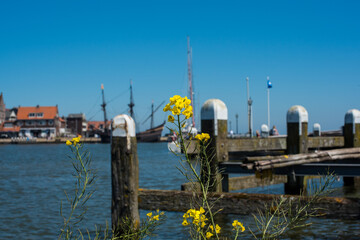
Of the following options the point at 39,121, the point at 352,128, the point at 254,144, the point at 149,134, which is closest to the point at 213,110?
the point at 254,144

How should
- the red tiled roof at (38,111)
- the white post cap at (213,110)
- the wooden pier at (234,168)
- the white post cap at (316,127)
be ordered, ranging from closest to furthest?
the wooden pier at (234,168)
the white post cap at (213,110)
the white post cap at (316,127)
the red tiled roof at (38,111)

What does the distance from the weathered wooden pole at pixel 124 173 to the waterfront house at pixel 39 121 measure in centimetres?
13842

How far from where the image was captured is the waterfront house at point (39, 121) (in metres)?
140

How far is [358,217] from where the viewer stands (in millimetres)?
5031

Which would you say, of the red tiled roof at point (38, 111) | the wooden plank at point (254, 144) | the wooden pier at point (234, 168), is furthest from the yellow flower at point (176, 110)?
the red tiled roof at point (38, 111)

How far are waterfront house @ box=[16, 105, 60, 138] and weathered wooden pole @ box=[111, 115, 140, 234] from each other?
454 ft

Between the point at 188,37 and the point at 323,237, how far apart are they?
77.0 m

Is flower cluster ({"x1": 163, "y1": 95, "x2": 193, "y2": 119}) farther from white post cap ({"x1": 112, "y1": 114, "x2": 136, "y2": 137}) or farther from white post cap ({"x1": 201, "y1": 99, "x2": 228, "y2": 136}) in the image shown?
white post cap ({"x1": 201, "y1": 99, "x2": 228, "y2": 136})

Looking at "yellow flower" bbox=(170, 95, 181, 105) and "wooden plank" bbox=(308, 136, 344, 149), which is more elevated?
"yellow flower" bbox=(170, 95, 181, 105)

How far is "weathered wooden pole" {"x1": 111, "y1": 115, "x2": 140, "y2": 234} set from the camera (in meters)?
6.34

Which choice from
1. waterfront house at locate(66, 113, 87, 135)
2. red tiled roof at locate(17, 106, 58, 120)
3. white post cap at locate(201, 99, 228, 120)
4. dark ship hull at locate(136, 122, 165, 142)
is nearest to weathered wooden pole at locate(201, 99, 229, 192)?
white post cap at locate(201, 99, 228, 120)

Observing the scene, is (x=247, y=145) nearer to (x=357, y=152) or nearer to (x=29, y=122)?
(x=357, y=152)

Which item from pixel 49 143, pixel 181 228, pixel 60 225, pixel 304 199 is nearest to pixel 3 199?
pixel 60 225

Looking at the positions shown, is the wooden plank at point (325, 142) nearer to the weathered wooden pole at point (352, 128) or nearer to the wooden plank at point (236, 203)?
the weathered wooden pole at point (352, 128)
